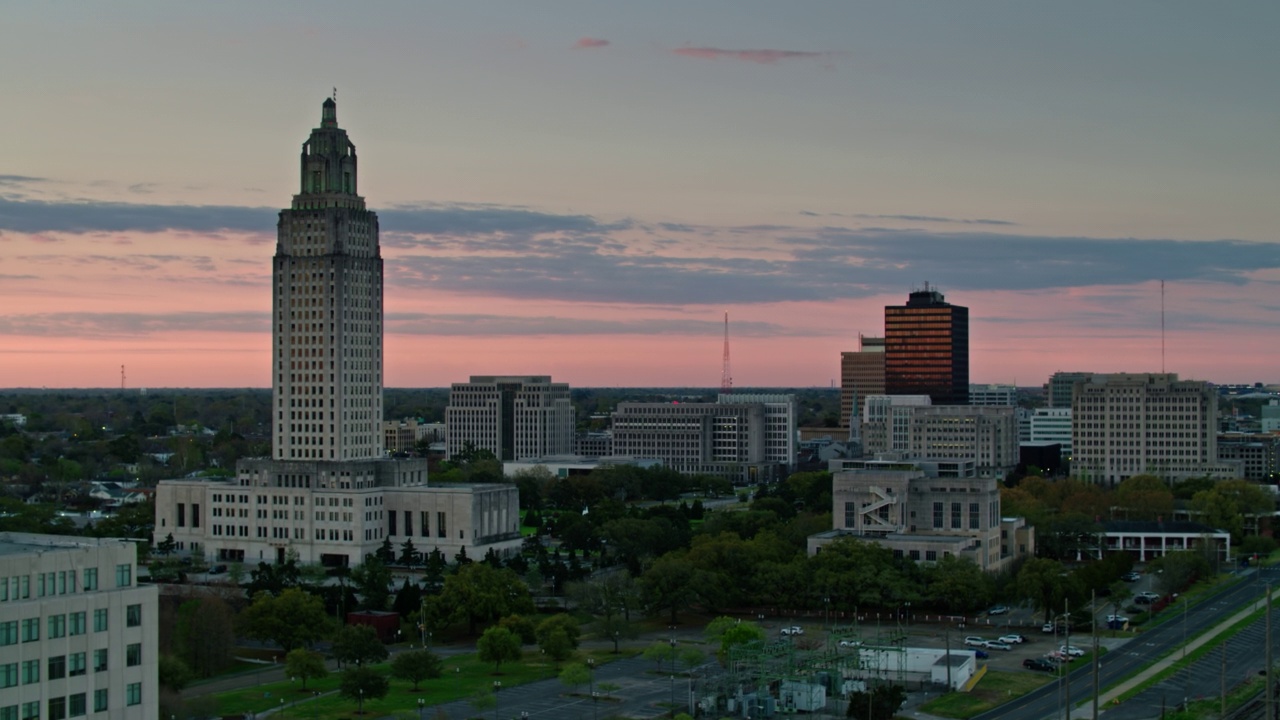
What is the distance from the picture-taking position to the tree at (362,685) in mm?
97875

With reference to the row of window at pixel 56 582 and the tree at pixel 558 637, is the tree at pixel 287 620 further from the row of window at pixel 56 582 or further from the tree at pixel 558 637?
the row of window at pixel 56 582

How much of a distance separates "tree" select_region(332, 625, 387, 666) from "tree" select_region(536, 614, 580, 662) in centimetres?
1169

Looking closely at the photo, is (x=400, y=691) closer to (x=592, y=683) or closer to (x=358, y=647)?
(x=358, y=647)

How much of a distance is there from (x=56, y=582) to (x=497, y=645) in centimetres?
5503

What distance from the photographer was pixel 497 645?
4424 inches

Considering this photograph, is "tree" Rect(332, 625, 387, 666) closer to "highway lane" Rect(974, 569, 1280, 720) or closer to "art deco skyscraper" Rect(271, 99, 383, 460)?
"highway lane" Rect(974, 569, 1280, 720)

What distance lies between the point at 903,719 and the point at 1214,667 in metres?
30.3

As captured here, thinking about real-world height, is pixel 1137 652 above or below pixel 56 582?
below

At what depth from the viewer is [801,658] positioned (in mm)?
109000

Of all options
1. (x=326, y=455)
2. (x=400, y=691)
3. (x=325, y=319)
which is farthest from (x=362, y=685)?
(x=325, y=319)

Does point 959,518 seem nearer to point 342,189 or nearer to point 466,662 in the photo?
point 466,662

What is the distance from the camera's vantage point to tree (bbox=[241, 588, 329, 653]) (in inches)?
4697

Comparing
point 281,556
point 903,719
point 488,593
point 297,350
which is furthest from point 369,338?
point 903,719

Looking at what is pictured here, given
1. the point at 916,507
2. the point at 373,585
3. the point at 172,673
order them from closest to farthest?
the point at 172,673, the point at 373,585, the point at 916,507
